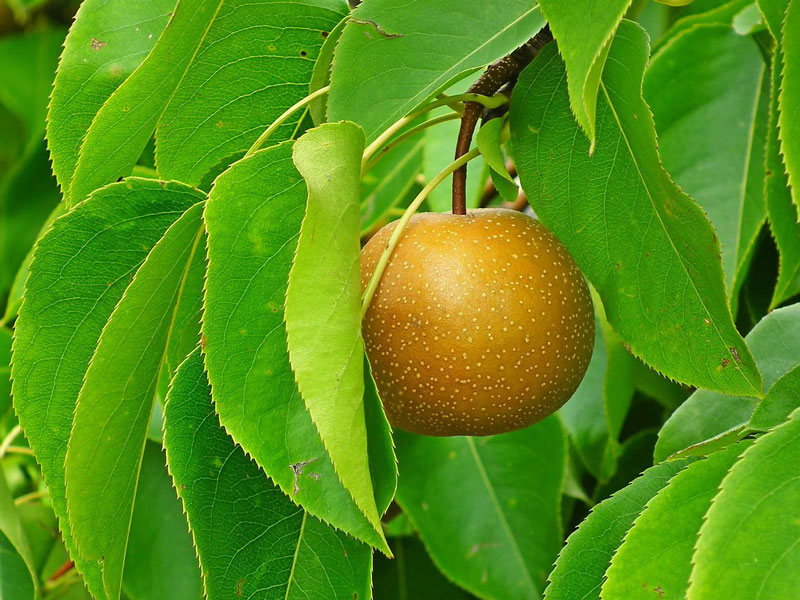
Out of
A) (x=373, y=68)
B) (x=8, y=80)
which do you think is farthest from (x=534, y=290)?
(x=8, y=80)

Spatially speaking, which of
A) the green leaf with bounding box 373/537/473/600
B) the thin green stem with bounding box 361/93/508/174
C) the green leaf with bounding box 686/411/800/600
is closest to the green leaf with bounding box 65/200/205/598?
the thin green stem with bounding box 361/93/508/174

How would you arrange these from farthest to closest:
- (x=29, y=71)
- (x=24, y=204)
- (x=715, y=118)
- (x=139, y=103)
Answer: (x=29, y=71) → (x=24, y=204) → (x=715, y=118) → (x=139, y=103)

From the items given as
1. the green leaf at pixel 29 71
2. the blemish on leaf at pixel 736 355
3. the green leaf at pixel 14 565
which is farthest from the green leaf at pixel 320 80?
the green leaf at pixel 29 71

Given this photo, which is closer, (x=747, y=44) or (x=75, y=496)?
(x=75, y=496)

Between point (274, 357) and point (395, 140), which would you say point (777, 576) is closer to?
point (274, 357)

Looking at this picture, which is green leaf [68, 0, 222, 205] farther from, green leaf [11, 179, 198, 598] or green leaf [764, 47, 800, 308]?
green leaf [764, 47, 800, 308]

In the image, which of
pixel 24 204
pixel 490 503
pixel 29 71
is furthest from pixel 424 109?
pixel 29 71

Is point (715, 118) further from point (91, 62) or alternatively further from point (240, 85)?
point (91, 62)
